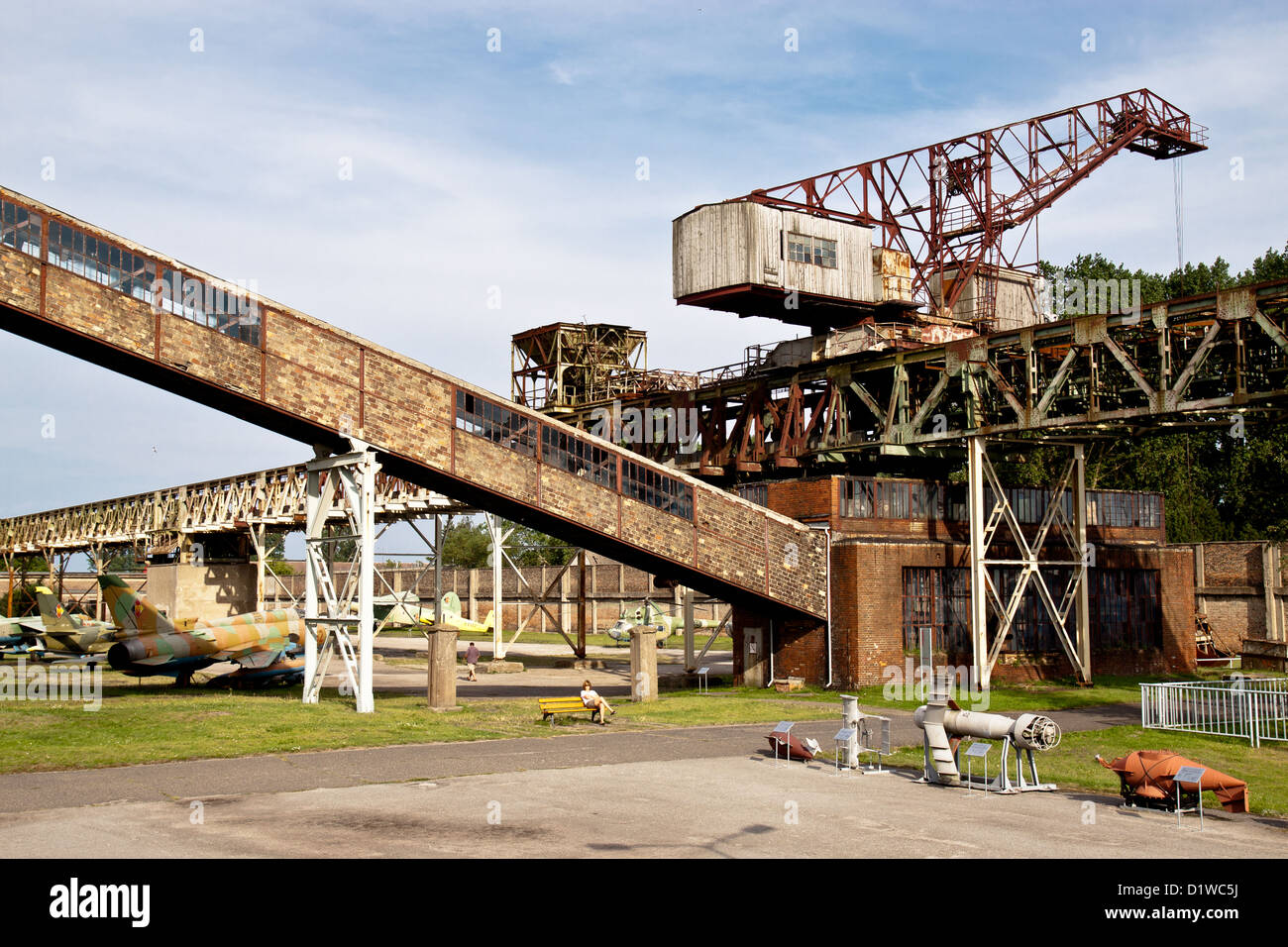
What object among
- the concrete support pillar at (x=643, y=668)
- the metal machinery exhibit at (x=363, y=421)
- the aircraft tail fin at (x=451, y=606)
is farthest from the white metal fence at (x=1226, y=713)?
the aircraft tail fin at (x=451, y=606)

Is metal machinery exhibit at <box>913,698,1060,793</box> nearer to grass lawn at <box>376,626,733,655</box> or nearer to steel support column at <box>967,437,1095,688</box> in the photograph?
steel support column at <box>967,437,1095,688</box>

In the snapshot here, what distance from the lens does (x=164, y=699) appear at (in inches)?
1184

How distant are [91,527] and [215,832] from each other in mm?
62453

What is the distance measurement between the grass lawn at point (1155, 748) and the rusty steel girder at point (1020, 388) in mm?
8456

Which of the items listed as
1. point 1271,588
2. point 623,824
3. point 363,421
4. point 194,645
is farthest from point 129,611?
point 1271,588

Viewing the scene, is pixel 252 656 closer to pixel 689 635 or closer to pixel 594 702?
pixel 689 635

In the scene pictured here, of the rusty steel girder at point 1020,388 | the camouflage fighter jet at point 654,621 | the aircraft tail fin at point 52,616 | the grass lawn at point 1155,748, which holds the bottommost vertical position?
the camouflage fighter jet at point 654,621

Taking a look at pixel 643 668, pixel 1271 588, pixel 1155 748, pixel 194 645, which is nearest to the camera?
pixel 1155 748

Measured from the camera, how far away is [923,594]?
3572 centimetres

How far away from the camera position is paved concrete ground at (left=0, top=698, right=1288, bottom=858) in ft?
41.9

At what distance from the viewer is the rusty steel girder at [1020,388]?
27453 mm

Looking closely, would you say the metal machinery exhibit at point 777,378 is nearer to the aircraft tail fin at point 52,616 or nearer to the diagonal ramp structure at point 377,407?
the diagonal ramp structure at point 377,407

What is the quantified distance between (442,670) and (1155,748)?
52.1 feet

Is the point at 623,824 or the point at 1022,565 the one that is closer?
the point at 623,824
